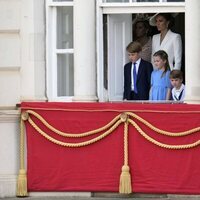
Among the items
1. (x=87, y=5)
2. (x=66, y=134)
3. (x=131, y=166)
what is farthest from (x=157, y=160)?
(x=87, y=5)

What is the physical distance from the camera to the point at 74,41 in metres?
15.8

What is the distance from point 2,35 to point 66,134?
172 centimetres

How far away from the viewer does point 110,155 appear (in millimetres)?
15539

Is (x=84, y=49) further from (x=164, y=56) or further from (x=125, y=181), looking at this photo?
(x=125, y=181)

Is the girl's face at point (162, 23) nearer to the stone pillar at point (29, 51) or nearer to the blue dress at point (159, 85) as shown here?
the blue dress at point (159, 85)

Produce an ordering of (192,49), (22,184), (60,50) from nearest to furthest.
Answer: (192,49) < (22,184) < (60,50)

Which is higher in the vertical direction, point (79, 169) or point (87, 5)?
point (87, 5)

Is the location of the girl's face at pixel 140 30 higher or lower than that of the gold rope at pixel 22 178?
higher

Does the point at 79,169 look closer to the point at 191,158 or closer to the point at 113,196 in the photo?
the point at 113,196

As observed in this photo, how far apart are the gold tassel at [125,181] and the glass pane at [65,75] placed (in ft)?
4.94

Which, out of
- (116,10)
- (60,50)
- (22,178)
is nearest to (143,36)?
(116,10)

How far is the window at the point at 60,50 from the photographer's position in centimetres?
1595

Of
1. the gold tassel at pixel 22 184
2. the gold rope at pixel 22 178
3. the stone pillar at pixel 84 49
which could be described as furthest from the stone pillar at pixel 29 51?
the gold tassel at pixel 22 184

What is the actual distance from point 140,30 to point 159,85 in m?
1.09
